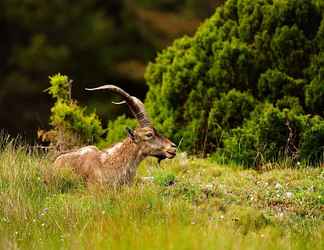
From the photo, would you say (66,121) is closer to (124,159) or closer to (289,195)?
(124,159)

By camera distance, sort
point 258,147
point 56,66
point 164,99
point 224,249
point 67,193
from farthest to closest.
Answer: point 56,66, point 164,99, point 258,147, point 67,193, point 224,249

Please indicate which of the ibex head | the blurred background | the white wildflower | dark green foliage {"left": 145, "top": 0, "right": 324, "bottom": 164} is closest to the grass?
the white wildflower

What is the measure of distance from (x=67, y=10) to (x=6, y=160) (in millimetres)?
23501

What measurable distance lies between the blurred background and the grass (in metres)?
19.4

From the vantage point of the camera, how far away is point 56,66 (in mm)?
34406

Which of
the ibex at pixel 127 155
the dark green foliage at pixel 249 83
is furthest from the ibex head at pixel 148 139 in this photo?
the dark green foliage at pixel 249 83

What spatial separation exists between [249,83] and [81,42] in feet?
65.7

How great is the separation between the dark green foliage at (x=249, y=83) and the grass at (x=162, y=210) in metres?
1.12

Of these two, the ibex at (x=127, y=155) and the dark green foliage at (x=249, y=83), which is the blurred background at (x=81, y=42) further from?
the ibex at (x=127, y=155)

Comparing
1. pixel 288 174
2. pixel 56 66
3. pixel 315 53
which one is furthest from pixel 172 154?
pixel 56 66

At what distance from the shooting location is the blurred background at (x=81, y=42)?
33.4 meters

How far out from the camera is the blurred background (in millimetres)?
33438

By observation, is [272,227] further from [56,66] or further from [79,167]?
[56,66]

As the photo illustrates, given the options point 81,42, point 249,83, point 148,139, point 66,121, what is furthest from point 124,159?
point 81,42
